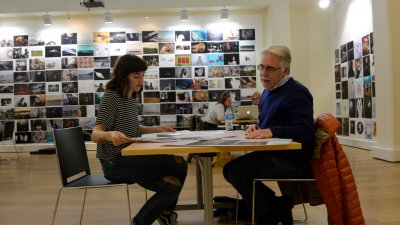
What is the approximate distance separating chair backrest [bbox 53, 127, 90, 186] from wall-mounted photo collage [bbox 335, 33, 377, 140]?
7.02 meters

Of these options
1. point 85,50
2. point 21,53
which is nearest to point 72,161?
point 85,50

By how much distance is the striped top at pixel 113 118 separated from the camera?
2.68m

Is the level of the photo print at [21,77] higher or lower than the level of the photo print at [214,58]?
A: lower

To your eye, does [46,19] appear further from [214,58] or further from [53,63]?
[214,58]

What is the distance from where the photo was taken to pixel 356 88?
9.41 meters

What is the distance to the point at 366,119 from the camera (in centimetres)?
894

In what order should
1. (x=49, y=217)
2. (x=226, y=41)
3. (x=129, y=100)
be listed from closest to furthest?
(x=129, y=100) → (x=49, y=217) → (x=226, y=41)

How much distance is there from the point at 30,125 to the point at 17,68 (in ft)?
5.03

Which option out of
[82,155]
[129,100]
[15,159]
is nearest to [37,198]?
[82,155]

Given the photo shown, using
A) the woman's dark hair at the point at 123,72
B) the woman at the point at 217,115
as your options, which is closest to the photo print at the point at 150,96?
the woman at the point at 217,115

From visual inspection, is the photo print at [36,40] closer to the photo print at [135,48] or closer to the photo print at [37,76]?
the photo print at [37,76]

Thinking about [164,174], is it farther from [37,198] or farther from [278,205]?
[37,198]

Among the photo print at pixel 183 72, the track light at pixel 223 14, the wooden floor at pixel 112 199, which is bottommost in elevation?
the wooden floor at pixel 112 199

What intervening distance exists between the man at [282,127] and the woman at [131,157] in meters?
0.38
